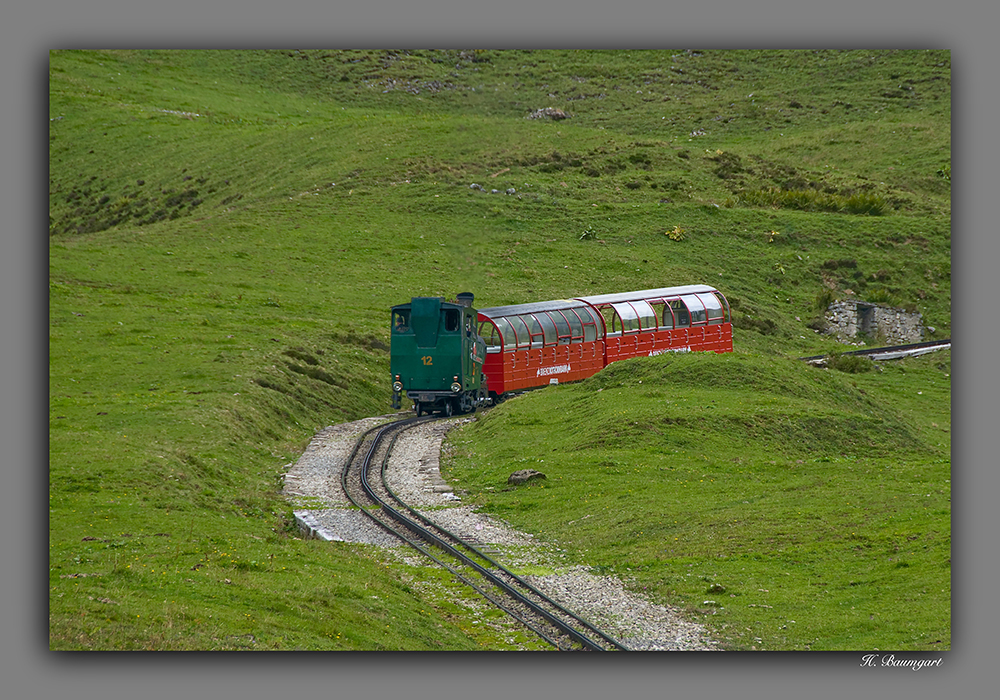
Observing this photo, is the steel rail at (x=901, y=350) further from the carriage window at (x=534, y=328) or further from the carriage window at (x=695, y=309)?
the carriage window at (x=534, y=328)

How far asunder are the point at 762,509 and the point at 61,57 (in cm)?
1879

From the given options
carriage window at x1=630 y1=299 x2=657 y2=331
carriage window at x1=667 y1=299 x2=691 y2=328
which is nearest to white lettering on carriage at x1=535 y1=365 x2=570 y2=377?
carriage window at x1=630 y1=299 x2=657 y2=331

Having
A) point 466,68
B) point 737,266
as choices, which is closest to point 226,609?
point 466,68

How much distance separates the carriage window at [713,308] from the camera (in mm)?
57281

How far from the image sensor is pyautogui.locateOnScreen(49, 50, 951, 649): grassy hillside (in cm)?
2192

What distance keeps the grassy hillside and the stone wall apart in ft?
4.49

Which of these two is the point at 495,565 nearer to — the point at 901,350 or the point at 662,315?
the point at 662,315

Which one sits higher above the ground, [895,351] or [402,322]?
[402,322]

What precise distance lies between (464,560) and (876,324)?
53.8m

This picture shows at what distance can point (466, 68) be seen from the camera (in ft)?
125

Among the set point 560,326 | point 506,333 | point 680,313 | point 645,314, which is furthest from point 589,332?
point 680,313

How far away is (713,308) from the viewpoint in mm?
57625

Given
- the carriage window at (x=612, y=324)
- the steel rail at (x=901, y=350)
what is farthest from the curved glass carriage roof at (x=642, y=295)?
the steel rail at (x=901, y=350)
